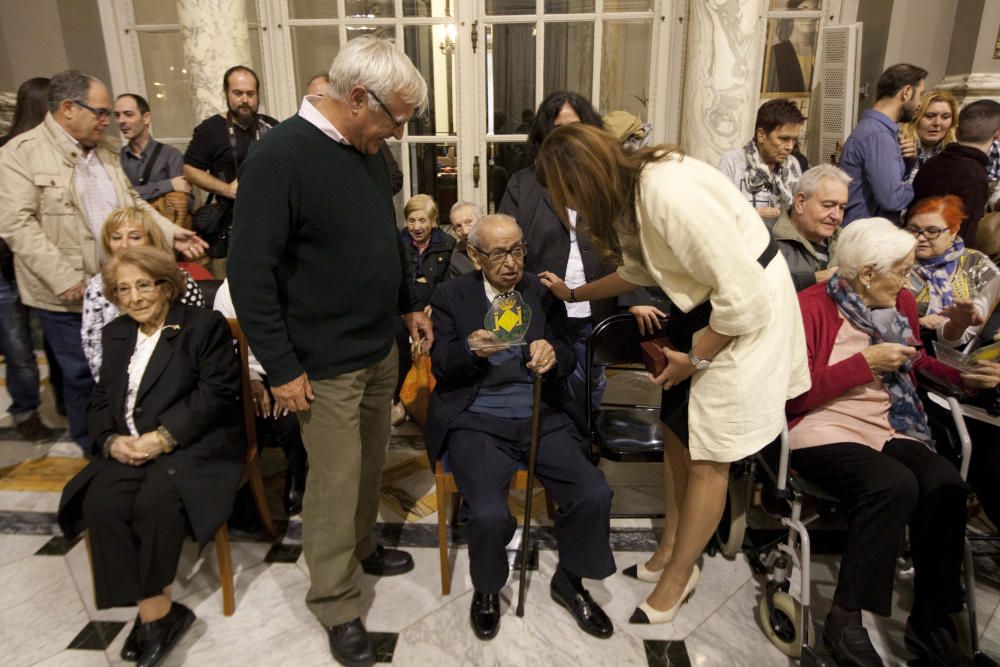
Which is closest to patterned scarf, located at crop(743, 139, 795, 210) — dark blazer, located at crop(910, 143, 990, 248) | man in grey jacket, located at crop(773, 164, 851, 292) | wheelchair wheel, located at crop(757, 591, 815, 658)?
man in grey jacket, located at crop(773, 164, 851, 292)

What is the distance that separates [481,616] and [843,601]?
1152 mm

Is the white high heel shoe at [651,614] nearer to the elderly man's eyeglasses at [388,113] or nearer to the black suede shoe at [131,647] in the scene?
the black suede shoe at [131,647]

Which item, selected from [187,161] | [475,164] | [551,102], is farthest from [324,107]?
[475,164]

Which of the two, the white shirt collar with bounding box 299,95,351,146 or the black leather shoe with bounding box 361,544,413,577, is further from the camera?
the black leather shoe with bounding box 361,544,413,577

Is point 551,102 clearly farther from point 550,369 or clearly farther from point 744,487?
point 744,487

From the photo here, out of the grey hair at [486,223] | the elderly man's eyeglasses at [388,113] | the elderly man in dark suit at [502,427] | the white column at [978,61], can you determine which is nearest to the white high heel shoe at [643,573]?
the elderly man in dark suit at [502,427]

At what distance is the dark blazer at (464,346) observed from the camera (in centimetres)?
233

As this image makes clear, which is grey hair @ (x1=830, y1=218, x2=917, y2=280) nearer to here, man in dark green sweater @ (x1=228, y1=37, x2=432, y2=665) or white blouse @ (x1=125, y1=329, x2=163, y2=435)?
man in dark green sweater @ (x1=228, y1=37, x2=432, y2=665)

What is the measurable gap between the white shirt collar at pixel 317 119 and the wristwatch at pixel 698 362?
1.19 metres

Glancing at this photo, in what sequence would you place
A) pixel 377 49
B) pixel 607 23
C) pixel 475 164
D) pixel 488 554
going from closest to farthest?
pixel 377 49, pixel 488 554, pixel 607 23, pixel 475 164

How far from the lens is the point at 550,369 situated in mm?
2297

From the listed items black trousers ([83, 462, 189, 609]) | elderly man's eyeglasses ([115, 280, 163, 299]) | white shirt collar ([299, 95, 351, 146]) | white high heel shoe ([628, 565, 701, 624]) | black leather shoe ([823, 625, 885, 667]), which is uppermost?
white shirt collar ([299, 95, 351, 146])

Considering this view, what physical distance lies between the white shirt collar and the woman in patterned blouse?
1.07 meters

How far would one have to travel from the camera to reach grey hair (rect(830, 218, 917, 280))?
212cm
